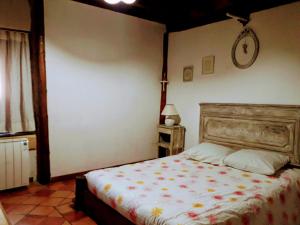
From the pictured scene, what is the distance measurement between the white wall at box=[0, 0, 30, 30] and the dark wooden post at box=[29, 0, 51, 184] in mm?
142

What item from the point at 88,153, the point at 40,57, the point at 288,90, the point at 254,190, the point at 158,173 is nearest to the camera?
the point at 254,190

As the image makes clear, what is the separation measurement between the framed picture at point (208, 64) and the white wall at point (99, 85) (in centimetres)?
90

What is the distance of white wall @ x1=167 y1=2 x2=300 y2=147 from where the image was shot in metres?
2.87

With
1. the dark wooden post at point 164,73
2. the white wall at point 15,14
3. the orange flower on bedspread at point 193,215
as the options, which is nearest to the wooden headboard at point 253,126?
the dark wooden post at point 164,73

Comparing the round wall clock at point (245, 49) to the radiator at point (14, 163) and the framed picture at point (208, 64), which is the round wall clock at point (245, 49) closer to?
the framed picture at point (208, 64)

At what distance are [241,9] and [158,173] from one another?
7.68 ft

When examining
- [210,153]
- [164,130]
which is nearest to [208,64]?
[164,130]

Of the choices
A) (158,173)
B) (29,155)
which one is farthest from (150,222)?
(29,155)

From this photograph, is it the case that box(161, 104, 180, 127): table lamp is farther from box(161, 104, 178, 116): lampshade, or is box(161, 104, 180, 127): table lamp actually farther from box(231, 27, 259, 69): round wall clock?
box(231, 27, 259, 69): round wall clock

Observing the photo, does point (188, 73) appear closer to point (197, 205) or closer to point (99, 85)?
point (99, 85)

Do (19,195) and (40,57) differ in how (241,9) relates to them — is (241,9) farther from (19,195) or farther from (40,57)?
(19,195)

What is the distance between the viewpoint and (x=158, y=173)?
2.50 m

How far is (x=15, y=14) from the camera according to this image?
3.14 metres

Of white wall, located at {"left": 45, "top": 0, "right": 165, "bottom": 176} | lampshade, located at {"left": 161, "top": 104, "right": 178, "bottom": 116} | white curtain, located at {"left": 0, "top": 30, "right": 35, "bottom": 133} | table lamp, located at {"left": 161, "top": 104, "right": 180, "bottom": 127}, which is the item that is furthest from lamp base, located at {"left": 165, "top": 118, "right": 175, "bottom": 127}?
white curtain, located at {"left": 0, "top": 30, "right": 35, "bottom": 133}
